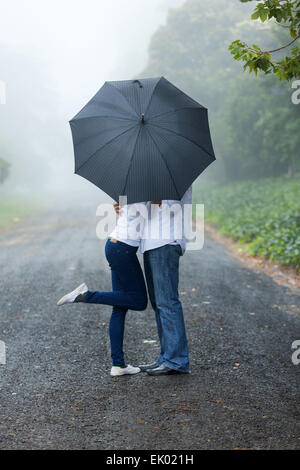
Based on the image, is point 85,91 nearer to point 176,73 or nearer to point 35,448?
point 176,73

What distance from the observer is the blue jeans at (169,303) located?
4.22m

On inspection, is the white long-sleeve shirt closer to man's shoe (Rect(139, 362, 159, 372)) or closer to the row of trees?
man's shoe (Rect(139, 362, 159, 372))

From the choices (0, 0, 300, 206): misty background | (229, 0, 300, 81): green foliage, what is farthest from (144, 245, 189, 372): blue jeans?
(0, 0, 300, 206): misty background

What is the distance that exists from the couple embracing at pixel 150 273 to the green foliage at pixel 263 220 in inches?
217

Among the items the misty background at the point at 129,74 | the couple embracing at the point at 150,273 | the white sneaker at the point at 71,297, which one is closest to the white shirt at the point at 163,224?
the couple embracing at the point at 150,273

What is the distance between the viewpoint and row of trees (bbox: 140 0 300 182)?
24.9 meters

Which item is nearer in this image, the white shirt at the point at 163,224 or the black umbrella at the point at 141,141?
the black umbrella at the point at 141,141

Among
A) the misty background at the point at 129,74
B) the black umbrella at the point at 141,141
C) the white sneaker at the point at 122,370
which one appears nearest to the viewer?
the black umbrella at the point at 141,141

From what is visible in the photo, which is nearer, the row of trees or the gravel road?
the gravel road

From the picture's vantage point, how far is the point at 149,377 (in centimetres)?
432

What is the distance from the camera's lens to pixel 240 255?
11.7 m

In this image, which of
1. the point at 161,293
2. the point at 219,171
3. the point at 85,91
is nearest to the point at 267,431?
the point at 161,293

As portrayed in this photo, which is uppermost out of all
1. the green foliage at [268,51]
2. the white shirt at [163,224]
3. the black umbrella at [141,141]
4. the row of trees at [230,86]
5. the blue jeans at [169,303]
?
the row of trees at [230,86]

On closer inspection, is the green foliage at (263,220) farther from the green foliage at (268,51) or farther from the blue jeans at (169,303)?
the blue jeans at (169,303)
